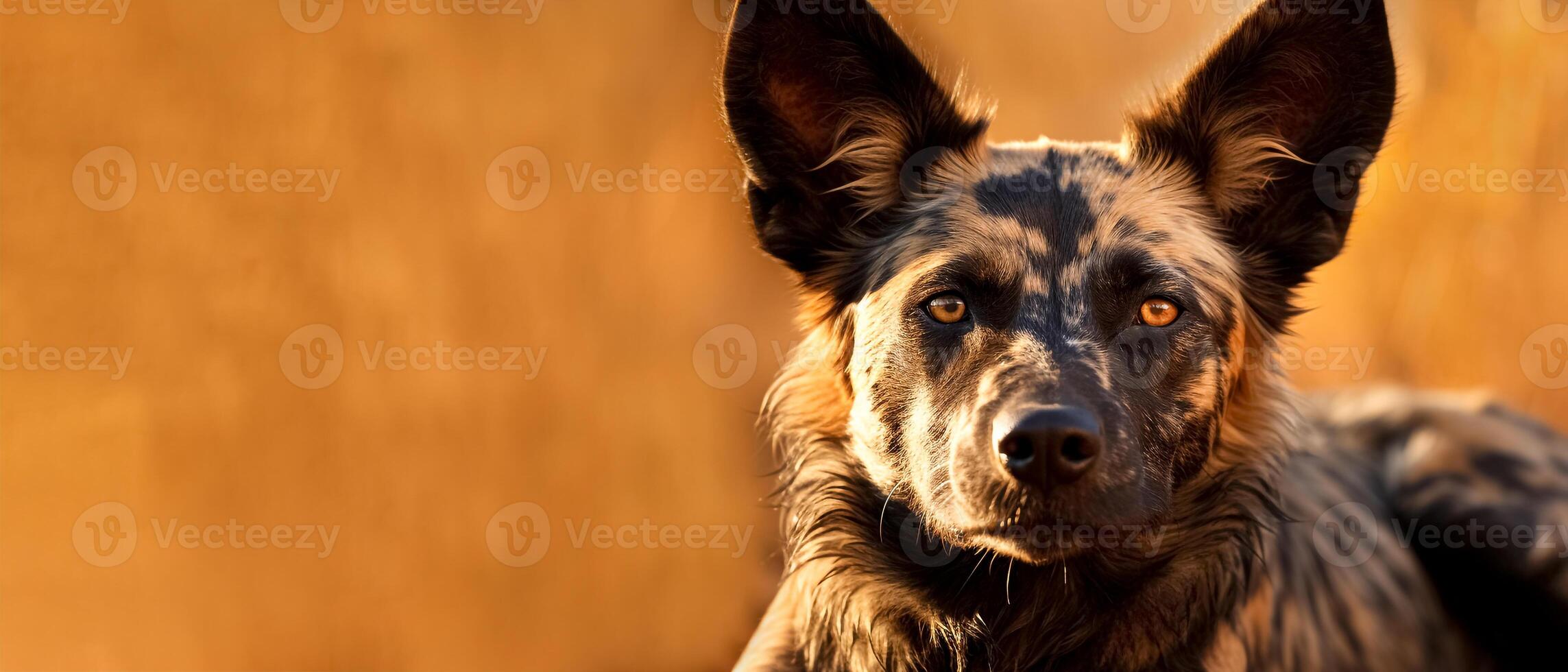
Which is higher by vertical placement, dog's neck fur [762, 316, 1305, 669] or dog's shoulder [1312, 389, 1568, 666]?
dog's neck fur [762, 316, 1305, 669]

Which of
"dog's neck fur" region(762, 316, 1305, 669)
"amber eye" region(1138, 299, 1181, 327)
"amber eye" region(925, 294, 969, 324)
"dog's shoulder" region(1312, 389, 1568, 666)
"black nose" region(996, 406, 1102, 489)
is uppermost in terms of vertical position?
"amber eye" region(925, 294, 969, 324)

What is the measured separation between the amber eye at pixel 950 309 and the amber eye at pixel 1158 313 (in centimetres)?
48

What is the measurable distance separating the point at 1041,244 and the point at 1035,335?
31 cm

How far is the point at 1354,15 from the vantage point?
3287 mm

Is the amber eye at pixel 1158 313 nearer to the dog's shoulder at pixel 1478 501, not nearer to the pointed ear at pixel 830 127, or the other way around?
the pointed ear at pixel 830 127

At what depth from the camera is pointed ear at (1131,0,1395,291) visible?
3334 mm

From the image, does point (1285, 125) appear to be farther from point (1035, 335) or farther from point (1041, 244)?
point (1035, 335)

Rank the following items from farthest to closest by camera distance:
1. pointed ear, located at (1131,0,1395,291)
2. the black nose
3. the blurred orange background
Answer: the blurred orange background
pointed ear, located at (1131,0,1395,291)
the black nose

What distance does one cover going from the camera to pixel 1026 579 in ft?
10.6

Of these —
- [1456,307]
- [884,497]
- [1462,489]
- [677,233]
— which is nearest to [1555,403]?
[1456,307]

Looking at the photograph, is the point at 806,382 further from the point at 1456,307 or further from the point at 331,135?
the point at 1456,307

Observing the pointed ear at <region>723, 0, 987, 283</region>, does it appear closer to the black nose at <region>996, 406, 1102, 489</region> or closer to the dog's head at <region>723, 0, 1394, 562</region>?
the dog's head at <region>723, 0, 1394, 562</region>

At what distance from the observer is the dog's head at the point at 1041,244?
2.88 m

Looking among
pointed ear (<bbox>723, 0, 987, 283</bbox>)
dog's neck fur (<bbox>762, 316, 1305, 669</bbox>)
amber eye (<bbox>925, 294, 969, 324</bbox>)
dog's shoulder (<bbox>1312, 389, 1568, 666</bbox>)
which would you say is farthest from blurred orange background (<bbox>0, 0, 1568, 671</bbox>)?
dog's neck fur (<bbox>762, 316, 1305, 669</bbox>)
